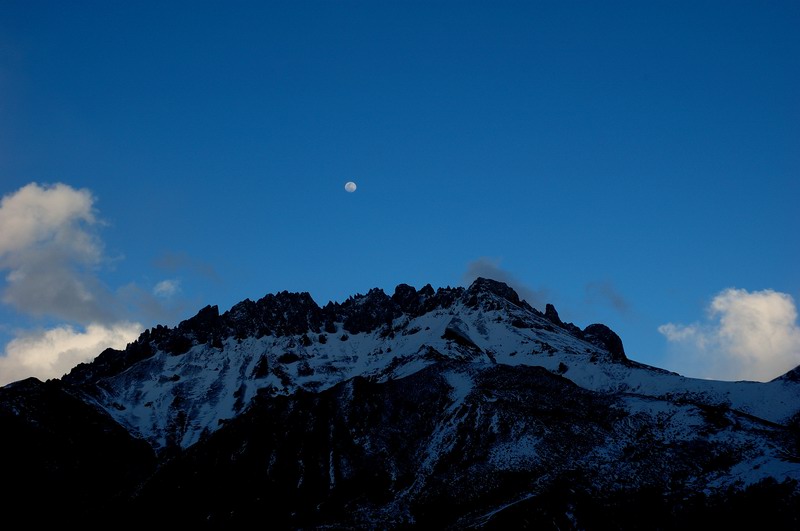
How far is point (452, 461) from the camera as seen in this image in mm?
68625

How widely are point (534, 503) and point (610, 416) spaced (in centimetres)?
2466

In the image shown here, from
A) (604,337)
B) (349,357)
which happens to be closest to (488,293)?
(604,337)

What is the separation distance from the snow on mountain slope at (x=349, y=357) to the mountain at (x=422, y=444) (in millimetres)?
582

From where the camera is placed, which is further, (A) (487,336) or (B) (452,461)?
(A) (487,336)

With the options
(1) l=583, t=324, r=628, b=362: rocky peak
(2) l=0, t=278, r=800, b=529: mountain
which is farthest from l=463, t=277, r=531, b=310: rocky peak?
(2) l=0, t=278, r=800, b=529: mountain

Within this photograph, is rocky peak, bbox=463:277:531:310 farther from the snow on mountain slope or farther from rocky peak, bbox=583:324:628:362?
rocky peak, bbox=583:324:628:362

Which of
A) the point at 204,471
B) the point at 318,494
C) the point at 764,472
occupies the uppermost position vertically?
the point at 204,471

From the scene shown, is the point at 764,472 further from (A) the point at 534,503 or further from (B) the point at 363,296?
(B) the point at 363,296

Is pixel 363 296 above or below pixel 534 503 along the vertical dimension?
above

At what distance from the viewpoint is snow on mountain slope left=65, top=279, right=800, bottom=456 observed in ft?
305

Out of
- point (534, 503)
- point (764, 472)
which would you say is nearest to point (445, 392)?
point (534, 503)

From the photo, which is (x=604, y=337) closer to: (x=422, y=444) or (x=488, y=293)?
(x=488, y=293)

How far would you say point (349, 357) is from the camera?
459 feet

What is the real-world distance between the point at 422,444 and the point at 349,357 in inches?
2572
